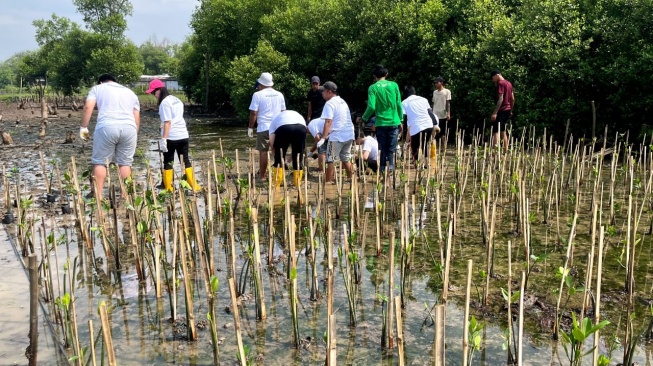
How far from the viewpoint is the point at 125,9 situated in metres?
63.6

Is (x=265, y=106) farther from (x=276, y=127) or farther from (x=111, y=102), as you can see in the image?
(x=111, y=102)

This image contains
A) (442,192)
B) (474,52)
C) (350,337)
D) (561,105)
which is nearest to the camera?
(350,337)

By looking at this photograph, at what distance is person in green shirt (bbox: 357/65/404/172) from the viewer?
8219mm

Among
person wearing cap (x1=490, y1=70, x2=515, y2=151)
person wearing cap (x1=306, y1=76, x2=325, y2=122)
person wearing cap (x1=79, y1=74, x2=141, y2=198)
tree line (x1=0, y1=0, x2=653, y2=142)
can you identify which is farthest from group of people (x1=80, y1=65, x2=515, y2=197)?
tree line (x1=0, y1=0, x2=653, y2=142)

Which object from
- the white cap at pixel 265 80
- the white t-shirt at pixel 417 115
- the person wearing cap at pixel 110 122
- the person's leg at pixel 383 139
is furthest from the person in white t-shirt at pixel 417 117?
the person wearing cap at pixel 110 122

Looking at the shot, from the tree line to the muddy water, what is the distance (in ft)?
25.3

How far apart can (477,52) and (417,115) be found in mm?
6386

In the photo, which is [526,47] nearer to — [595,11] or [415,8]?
[595,11]

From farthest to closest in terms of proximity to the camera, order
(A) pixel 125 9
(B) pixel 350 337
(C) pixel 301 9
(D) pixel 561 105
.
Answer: (A) pixel 125 9 < (C) pixel 301 9 < (D) pixel 561 105 < (B) pixel 350 337

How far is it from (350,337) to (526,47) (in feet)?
39.5

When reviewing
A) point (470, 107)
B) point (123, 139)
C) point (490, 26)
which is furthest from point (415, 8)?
point (123, 139)

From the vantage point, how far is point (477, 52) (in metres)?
14.8

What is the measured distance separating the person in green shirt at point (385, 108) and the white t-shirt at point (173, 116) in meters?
2.72

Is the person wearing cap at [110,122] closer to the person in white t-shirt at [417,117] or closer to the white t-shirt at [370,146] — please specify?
the white t-shirt at [370,146]
